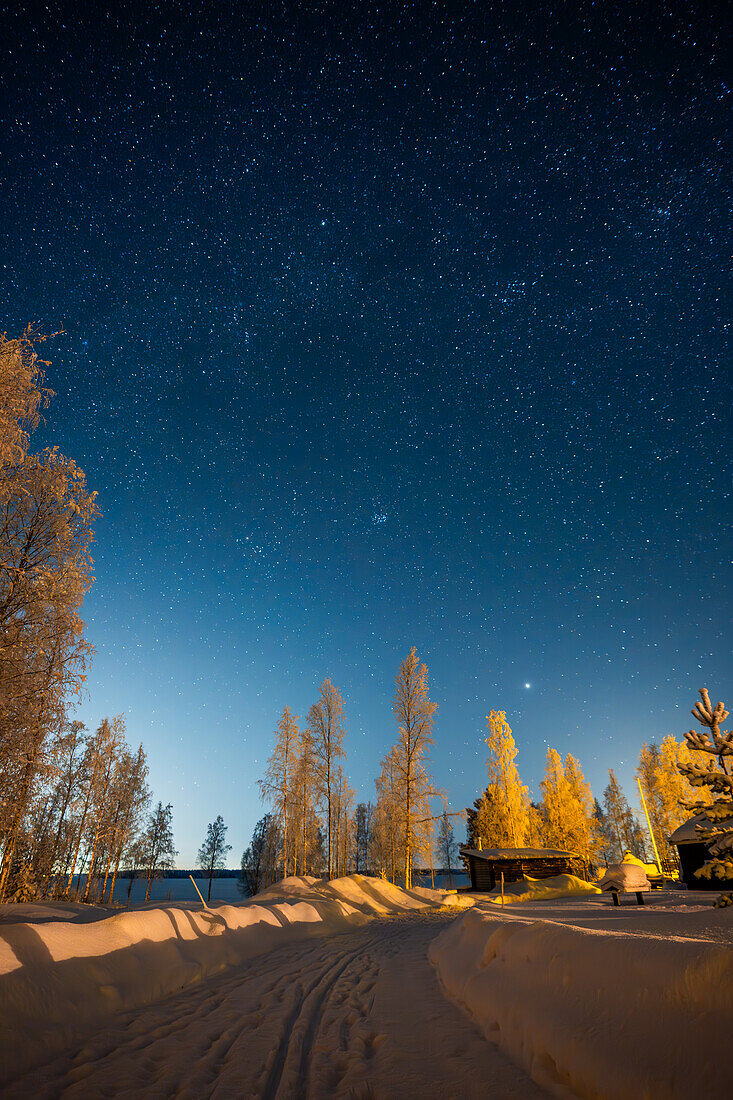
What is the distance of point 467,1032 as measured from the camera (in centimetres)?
510

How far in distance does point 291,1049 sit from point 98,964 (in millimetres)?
3215

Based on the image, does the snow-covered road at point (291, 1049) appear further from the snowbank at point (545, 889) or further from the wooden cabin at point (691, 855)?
the snowbank at point (545, 889)

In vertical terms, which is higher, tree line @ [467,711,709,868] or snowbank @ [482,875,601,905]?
tree line @ [467,711,709,868]

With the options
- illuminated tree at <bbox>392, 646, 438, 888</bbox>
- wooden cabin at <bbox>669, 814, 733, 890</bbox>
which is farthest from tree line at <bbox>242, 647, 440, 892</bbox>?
wooden cabin at <bbox>669, 814, 733, 890</bbox>

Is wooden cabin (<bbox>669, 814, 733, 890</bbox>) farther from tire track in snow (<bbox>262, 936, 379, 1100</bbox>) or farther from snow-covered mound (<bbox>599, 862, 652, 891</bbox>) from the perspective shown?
tire track in snow (<bbox>262, 936, 379, 1100</bbox>)

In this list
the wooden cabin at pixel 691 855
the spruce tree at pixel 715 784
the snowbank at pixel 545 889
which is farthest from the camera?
the snowbank at pixel 545 889

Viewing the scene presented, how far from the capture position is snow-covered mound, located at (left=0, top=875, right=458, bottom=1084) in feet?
15.7

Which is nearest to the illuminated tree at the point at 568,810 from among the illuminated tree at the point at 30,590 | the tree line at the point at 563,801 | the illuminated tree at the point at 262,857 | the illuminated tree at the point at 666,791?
the tree line at the point at 563,801

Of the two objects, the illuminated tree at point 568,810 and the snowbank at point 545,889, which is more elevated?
the illuminated tree at point 568,810

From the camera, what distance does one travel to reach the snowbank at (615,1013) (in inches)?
102

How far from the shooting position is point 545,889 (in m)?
28.0

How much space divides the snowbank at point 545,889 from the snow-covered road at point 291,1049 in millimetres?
23478

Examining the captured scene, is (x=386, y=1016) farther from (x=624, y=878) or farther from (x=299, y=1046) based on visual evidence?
(x=624, y=878)

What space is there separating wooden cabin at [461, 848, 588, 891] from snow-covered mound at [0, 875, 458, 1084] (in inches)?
911
